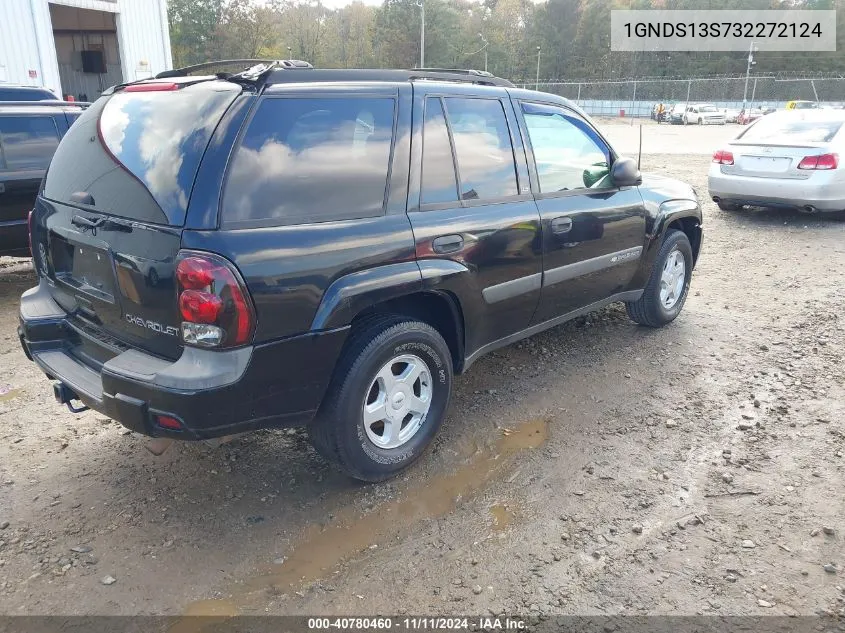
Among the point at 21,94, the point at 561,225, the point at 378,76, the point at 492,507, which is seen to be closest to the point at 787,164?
the point at 561,225

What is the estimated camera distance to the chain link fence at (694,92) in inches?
1957

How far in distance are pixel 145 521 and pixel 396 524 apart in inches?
44.7

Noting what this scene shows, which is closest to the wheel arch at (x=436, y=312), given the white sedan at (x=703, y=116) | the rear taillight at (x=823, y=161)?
the rear taillight at (x=823, y=161)

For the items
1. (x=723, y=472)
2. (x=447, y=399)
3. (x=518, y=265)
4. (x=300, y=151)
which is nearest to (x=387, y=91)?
(x=300, y=151)

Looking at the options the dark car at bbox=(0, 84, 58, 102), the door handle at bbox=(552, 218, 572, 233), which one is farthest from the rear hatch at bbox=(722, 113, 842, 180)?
the dark car at bbox=(0, 84, 58, 102)

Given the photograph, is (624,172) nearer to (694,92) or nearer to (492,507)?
(492,507)

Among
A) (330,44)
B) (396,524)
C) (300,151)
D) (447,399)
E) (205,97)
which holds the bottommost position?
(396,524)

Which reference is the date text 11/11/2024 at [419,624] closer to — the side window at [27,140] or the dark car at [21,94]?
the side window at [27,140]

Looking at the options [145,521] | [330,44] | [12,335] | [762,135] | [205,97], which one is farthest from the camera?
[330,44]

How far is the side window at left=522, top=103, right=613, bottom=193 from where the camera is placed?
3.92m

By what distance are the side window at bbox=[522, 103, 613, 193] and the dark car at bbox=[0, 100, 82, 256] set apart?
474 cm

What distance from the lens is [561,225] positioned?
3920 millimetres

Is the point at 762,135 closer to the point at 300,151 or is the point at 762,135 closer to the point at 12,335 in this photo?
the point at 300,151

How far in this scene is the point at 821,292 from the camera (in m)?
6.27
